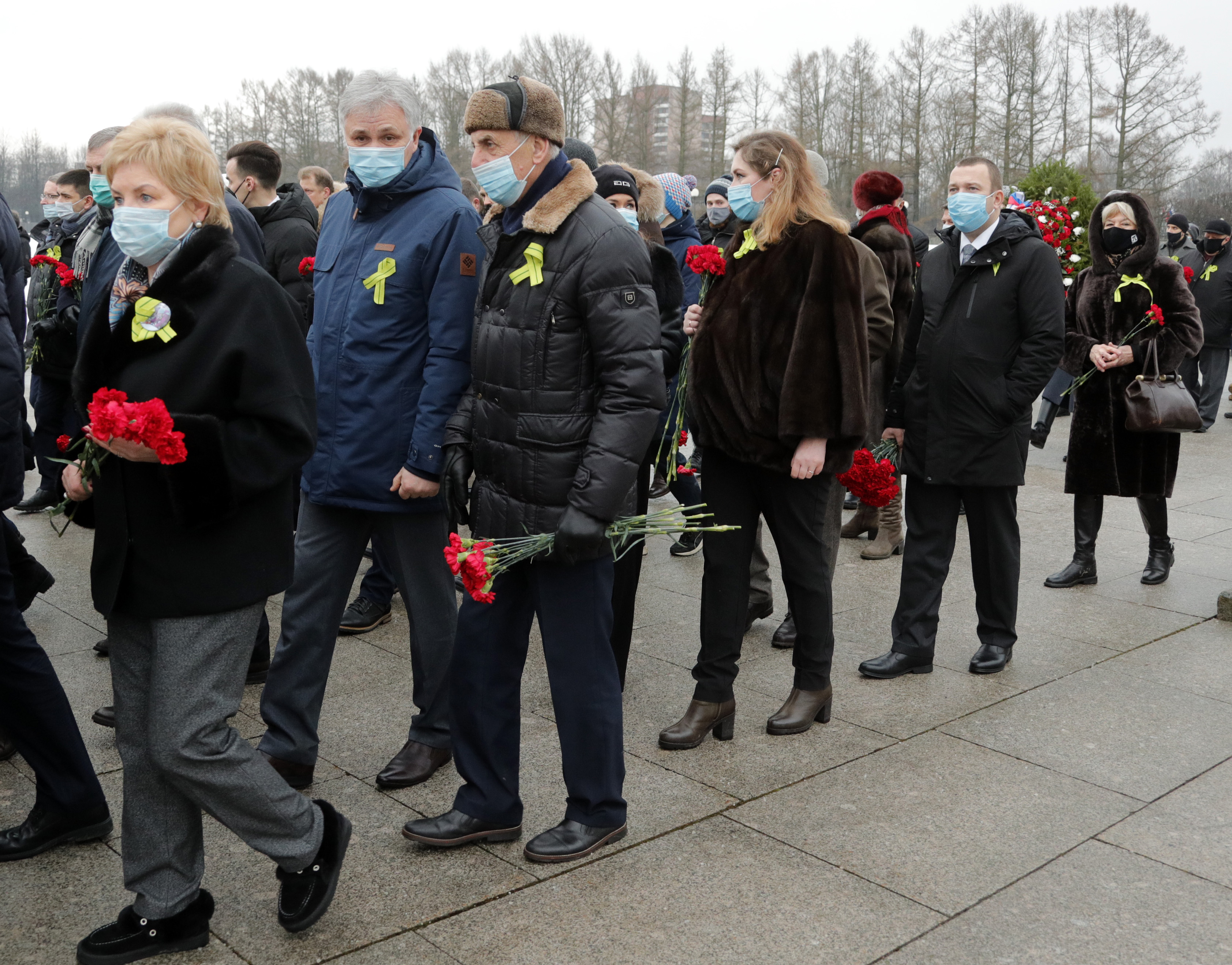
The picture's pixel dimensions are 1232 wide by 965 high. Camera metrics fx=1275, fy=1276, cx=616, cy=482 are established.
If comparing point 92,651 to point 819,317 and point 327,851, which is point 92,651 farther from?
point 819,317

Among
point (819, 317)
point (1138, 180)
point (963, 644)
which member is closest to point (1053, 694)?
point (963, 644)

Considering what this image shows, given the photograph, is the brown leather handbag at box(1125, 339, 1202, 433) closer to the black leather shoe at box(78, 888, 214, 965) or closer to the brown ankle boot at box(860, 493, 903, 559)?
the brown ankle boot at box(860, 493, 903, 559)

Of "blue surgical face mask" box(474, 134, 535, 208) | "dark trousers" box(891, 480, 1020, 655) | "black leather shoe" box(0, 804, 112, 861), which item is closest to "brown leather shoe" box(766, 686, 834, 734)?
"dark trousers" box(891, 480, 1020, 655)

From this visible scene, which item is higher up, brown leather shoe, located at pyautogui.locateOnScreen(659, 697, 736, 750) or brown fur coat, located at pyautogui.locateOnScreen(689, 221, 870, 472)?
brown fur coat, located at pyautogui.locateOnScreen(689, 221, 870, 472)

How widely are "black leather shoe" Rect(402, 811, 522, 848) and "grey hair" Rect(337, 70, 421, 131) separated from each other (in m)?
2.14

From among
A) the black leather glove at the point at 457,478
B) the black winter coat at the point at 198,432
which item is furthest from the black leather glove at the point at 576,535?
the black winter coat at the point at 198,432

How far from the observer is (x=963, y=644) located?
582cm

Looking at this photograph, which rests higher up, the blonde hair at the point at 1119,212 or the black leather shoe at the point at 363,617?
the blonde hair at the point at 1119,212

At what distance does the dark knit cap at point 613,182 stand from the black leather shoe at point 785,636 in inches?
78.0

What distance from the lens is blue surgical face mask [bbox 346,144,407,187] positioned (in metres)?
3.97

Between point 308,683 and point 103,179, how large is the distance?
5.82 feet

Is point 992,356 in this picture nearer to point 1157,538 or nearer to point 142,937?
point 1157,538

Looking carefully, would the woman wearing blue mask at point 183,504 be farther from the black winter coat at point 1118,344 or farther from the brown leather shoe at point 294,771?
the black winter coat at point 1118,344

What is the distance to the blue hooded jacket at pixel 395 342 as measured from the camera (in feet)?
12.9
